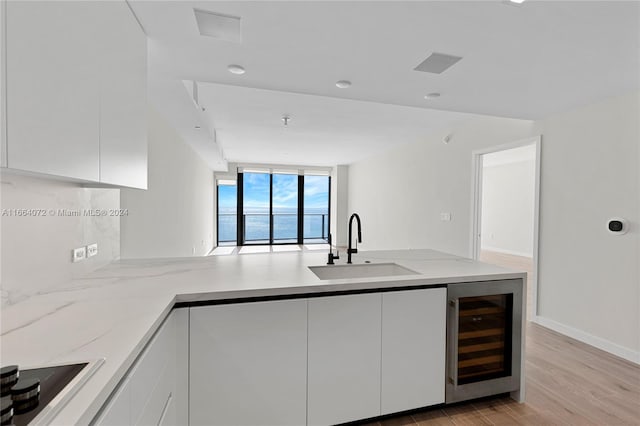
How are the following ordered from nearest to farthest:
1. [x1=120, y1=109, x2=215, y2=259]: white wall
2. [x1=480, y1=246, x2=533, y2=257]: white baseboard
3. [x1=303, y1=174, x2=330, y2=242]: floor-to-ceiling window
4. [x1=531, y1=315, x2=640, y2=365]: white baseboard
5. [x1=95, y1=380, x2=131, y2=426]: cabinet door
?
[x1=95, y1=380, x2=131, y2=426]: cabinet door → [x1=531, y1=315, x2=640, y2=365]: white baseboard → [x1=120, y1=109, x2=215, y2=259]: white wall → [x1=480, y1=246, x2=533, y2=257]: white baseboard → [x1=303, y1=174, x2=330, y2=242]: floor-to-ceiling window

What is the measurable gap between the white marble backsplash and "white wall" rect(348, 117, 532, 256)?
4325mm

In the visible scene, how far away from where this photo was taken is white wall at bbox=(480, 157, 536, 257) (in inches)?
304

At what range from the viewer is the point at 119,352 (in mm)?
846

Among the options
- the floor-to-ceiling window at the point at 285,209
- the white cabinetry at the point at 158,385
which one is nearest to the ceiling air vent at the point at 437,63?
the white cabinetry at the point at 158,385

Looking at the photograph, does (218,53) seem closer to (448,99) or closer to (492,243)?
(448,99)

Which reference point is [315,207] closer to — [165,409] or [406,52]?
[406,52]

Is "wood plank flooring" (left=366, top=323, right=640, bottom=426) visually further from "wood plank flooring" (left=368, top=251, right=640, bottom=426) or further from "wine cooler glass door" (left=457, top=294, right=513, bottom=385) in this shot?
"wine cooler glass door" (left=457, top=294, right=513, bottom=385)

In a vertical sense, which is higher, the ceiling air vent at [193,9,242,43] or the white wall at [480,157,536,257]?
the ceiling air vent at [193,9,242,43]

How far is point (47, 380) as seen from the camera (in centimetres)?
70

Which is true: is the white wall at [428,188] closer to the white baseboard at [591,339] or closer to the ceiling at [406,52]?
the ceiling at [406,52]

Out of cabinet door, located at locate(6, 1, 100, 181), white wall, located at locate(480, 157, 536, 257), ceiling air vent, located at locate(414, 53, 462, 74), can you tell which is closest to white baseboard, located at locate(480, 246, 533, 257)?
white wall, located at locate(480, 157, 536, 257)

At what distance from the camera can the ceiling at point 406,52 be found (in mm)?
1578

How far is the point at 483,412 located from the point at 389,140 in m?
4.70

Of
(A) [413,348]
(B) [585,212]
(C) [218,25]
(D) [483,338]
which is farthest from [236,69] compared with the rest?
(B) [585,212]
